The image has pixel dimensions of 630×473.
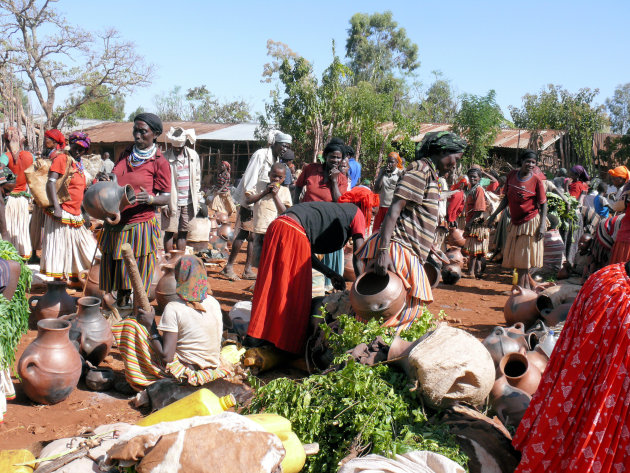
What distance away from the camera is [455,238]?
35.3 ft

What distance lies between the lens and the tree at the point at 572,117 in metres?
21.7

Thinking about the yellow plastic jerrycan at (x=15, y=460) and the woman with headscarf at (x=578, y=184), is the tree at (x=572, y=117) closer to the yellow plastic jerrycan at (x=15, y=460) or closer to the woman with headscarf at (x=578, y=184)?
the woman with headscarf at (x=578, y=184)

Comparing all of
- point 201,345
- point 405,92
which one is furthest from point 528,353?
point 405,92

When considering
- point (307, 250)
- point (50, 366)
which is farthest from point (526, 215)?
point (50, 366)

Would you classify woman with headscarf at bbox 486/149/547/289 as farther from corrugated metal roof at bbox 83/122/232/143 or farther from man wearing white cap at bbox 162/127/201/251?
corrugated metal roof at bbox 83/122/232/143

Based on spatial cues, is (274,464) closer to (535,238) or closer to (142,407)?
(142,407)

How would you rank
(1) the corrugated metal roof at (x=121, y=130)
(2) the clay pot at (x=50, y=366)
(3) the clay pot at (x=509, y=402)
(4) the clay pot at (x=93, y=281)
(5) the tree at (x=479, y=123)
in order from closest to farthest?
1. (3) the clay pot at (x=509, y=402)
2. (2) the clay pot at (x=50, y=366)
3. (4) the clay pot at (x=93, y=281)
4. (5) the tree at (x=479, y=123)
5. (1) the corrugated metal roof at (x=121, y=130)

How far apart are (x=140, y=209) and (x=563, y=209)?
287 inches

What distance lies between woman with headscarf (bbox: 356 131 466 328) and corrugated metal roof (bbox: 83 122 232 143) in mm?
22042

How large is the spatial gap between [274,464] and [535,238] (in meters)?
6.77

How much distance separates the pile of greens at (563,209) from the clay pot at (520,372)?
20.6 ft

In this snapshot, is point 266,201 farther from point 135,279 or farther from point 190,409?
point 190,409

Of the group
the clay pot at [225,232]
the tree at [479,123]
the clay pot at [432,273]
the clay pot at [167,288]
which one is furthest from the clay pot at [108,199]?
the tree at [479,123]

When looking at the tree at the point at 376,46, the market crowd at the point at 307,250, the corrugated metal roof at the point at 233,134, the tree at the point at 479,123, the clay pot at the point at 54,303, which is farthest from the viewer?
the tree at the point at 376,46
